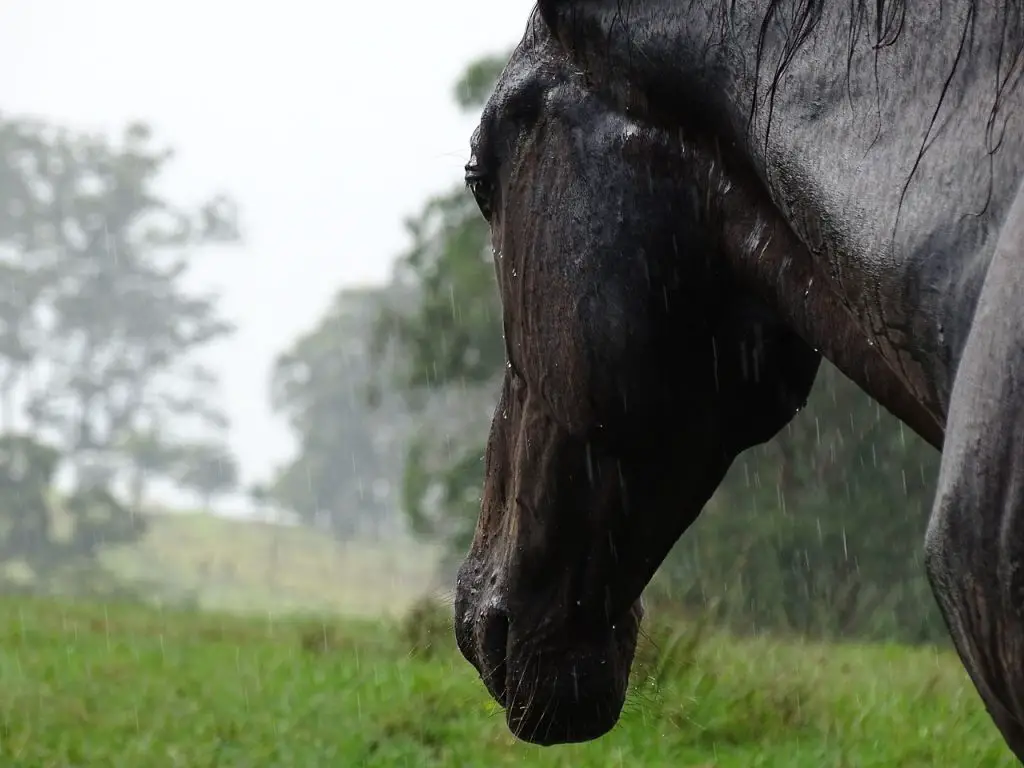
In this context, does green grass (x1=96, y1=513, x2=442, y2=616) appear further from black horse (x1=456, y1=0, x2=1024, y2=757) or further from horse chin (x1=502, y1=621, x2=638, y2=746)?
black horse (x1=456, y1=0, x2=1024, y2=757)

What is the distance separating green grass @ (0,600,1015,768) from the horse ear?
1461 millimetres

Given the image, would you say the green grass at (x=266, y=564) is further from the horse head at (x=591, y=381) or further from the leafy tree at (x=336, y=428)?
the horse head at (x=591, y=381)

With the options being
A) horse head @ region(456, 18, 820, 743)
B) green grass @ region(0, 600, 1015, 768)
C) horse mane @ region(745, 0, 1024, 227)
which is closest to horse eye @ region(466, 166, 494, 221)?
horse head @ region(456, 18, 820, 743)

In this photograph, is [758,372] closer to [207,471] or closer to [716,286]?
[716,286]

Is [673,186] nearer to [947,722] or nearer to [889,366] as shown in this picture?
[889,366]

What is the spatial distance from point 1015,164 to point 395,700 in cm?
455

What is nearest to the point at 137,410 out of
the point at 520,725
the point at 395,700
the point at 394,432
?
the point at 394,432

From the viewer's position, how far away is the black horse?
1262mm

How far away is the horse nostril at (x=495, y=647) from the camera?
2172 mm

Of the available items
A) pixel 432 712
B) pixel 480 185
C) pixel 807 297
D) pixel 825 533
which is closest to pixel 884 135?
pixel 807 297

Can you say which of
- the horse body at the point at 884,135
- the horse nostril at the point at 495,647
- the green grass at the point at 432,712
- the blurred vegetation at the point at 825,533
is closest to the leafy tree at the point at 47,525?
the blurred vegetation at the point at 825,533

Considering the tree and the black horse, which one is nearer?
the black horse

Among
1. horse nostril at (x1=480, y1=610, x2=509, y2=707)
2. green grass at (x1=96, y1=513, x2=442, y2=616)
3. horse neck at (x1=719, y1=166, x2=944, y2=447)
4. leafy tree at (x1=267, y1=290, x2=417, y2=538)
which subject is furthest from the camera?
leafy tree at (x1=267, y1=290, x2=417, y2=538)

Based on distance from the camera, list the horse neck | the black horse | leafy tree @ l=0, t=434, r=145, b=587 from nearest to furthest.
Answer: the black horse, the horse neck, leafy tree @ l=0, t=434, r=145, b=587
